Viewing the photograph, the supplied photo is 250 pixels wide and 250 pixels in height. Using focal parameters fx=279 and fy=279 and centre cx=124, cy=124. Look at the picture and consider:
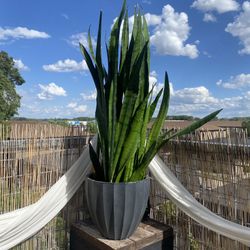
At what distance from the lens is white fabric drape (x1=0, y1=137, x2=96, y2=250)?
1.91 m

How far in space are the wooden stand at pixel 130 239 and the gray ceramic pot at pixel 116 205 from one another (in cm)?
6

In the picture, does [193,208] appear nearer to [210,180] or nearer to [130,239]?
[210,180]

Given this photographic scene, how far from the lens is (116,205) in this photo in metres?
1.88

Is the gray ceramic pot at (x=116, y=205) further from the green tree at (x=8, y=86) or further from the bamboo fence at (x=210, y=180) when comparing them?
the green tree at (x=8, y=86)

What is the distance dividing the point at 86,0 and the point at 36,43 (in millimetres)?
8193

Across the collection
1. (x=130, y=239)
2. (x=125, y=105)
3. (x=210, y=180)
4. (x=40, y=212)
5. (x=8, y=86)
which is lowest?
(x=130, y=239)

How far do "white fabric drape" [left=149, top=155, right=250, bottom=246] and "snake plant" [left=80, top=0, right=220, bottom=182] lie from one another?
0.23 meters

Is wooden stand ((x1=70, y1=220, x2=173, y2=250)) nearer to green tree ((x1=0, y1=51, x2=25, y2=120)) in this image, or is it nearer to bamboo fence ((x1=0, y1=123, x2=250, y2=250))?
bamboo fence ((x1=0, y1=123, x2=250, y2=250))

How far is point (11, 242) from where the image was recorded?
1.91m

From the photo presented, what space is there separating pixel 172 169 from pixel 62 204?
0.93 m

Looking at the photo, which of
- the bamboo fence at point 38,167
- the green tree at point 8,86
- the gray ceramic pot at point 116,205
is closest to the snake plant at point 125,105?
the gray ceramic pot at point 116,205

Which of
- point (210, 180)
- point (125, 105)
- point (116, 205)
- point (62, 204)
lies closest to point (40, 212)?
point (62, 204)

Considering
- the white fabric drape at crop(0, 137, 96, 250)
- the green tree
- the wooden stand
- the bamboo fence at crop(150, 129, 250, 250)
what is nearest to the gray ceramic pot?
the wooden stand

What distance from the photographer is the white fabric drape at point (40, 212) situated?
6.27 ft
